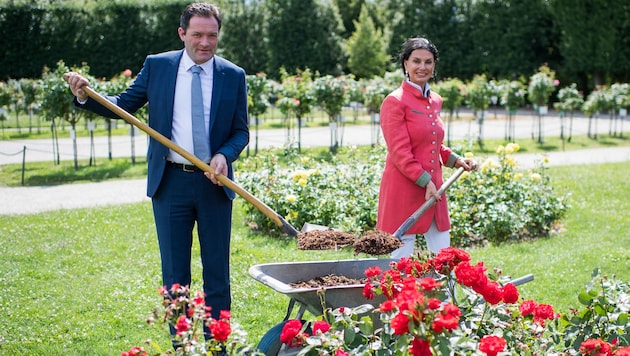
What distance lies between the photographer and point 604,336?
259 centimetres

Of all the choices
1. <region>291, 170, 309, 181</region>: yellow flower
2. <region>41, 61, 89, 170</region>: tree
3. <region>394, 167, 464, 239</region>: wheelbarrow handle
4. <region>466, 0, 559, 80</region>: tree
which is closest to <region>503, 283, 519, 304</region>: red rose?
<region>394, 167, 464, 239</region>: wheelbarrow handle

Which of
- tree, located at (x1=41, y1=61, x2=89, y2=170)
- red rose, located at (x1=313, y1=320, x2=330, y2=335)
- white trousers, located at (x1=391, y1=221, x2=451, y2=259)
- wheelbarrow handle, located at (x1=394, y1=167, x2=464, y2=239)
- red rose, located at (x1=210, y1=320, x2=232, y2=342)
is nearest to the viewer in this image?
red rose, located at (x1=210, y1=320, x2=232, y2=342)

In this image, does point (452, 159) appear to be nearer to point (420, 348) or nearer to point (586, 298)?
point (586, 298)

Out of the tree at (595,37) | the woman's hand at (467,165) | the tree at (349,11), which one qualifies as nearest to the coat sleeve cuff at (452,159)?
the woman's hand at (467,165)

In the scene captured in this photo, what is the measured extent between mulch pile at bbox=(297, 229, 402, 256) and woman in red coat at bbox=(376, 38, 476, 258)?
2.04 ft

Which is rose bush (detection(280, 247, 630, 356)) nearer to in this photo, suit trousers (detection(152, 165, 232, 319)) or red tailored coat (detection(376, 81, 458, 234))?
suit trousers (detection(152, 165, 232, 319))

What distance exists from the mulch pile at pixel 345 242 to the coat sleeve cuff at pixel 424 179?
0.65 meters

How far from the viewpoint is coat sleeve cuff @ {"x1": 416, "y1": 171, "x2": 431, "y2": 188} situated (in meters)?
3.79

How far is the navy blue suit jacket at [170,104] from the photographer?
10.4 feet

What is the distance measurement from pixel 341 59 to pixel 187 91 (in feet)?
91.1

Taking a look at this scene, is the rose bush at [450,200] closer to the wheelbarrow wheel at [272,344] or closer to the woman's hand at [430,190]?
the woman's hand at [430,190]

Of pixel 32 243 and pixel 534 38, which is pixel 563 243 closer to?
pixel 32 243

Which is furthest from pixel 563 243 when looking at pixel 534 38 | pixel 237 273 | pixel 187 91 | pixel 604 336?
pixel 534 38

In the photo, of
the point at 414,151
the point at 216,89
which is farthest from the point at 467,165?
the point at 216,89
